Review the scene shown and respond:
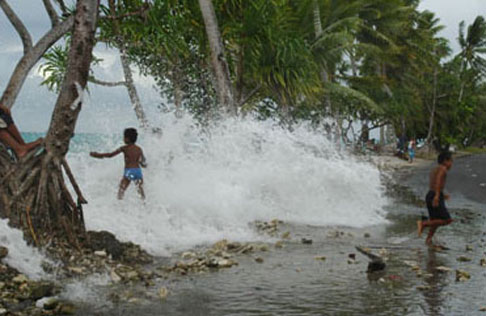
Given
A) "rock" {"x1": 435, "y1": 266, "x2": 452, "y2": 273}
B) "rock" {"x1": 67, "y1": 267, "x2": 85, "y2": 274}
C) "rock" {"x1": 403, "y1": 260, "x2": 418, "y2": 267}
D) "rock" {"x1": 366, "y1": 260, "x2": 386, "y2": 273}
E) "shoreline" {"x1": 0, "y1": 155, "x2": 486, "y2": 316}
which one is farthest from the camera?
"rock" {"x1": 403, "y1": 260, "x2": 418, "y2": 267}

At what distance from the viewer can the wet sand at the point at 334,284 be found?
635 cm

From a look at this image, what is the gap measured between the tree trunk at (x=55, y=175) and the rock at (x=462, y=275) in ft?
16.2

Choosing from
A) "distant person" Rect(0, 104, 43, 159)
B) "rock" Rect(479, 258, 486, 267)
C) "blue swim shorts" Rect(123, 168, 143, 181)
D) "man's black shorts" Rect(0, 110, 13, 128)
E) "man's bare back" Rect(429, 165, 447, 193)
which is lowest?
"rock" Rect(479, 258, 486, 267)

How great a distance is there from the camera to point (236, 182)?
599 inches

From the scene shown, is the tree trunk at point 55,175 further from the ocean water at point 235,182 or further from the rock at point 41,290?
the ocean water at point 235,182

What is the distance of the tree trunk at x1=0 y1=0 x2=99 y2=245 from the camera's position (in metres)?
8.29

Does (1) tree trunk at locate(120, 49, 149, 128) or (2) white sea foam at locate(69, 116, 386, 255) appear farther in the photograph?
(1) tree trunk at locate(120, 49, 149, 128)

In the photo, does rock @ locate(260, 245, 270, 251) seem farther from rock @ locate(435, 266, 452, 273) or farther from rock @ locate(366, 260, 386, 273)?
rock @ locate(435, 266, 452, 273)

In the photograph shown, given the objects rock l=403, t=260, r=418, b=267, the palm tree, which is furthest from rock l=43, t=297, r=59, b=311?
the palm tree

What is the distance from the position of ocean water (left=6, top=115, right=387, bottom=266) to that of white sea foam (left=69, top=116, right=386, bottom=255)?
0.07 feet

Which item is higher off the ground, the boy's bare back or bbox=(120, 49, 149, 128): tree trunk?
bbox=(120, 49, 149, 128): tree trunk

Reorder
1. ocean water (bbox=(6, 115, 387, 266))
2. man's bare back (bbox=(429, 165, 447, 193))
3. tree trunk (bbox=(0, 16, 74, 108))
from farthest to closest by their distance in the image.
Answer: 1. ocean water (bbox=(6, 115, 387, 266))
2. tree trunk (bbox=(0, 16, 74, 108))
3. man's bare back (bbox=(429, 165, 447, 193))

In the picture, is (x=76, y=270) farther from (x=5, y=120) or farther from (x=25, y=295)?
(x=5, y=120)

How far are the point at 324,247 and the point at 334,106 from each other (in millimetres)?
38462
